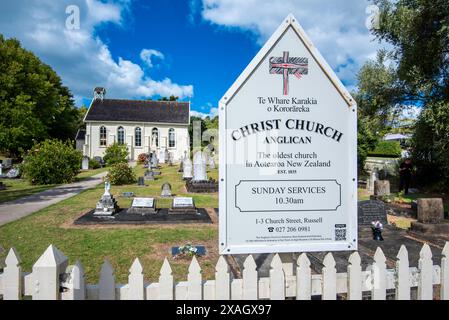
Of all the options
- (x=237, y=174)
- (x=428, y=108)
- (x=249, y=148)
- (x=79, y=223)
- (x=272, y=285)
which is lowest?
(x=79, y=223)

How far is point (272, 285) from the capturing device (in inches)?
90.2

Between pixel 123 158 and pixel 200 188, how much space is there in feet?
50.5

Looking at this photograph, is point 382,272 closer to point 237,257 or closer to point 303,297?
point 303,297

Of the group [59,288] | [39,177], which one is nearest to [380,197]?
[59,288]

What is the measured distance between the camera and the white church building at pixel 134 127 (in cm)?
4059

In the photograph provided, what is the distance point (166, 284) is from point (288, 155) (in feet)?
4.67

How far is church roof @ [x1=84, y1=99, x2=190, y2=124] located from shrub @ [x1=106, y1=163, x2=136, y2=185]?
25638mm

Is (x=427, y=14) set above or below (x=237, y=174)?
above

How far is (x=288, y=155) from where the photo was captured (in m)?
2.41

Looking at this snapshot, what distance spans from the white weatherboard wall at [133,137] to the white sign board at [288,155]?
130 ft

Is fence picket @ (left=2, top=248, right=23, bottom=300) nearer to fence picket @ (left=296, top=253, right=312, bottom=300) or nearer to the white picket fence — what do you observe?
the white picket fence

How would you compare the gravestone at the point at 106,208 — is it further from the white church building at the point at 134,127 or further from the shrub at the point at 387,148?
the shrub at the point at 387,148

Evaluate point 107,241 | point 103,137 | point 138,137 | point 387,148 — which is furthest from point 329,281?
point 103,137

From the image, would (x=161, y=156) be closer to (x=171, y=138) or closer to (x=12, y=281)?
(x=171, y=138)
